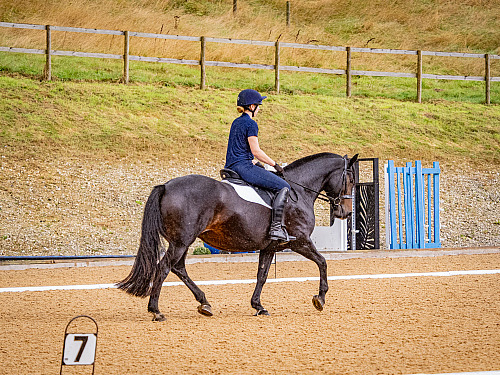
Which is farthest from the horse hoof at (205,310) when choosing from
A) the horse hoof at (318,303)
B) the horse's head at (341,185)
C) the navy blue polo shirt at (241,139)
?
the horse's head at (341,185)

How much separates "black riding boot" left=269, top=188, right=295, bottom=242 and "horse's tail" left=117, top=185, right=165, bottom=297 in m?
1.29

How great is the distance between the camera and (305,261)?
519 inches

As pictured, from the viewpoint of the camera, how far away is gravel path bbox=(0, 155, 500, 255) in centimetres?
1485

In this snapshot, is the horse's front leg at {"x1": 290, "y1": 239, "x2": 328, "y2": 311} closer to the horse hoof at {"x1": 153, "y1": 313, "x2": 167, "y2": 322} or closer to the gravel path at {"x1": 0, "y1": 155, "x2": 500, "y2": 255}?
the horse hoof at {"x1": 153, "y1": 313, "x2": 167, "y2": 322}

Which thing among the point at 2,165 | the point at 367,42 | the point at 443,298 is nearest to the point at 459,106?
the point at 367,42

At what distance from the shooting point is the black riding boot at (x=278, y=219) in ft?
25.4

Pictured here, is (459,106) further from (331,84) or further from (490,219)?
(490,219)

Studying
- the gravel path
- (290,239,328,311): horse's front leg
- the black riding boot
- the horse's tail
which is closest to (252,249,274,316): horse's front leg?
(290,239,328,311): horse's front leg

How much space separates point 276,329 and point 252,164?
78.8 inches

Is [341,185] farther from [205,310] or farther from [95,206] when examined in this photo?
[95,206]

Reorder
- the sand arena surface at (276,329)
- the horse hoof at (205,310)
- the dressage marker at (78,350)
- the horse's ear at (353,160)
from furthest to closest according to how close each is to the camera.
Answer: the horse's ear at (353,160), the horse hoof at (205,310), the sand arena surface at (276,329), the dressage marker at (78,350)

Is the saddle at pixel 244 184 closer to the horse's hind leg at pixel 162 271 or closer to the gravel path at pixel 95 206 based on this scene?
the horse's hind leg at pixel 162 271

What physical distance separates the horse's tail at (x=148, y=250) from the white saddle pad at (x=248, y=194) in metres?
0.88

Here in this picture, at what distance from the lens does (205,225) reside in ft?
24.1
